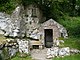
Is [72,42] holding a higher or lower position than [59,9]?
lower

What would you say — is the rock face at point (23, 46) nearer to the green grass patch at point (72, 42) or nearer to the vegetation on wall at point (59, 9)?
the green grass patch at point (72, 42)

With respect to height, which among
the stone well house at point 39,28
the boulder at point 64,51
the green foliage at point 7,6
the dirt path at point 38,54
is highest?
the green foliage at point 7,6

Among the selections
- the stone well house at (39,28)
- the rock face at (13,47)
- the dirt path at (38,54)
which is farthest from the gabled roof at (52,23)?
the rock face at (13,47)

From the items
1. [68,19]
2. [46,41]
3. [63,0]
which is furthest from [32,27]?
[68,19]

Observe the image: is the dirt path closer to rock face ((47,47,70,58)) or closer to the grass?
rock face ((47,47,70,58))

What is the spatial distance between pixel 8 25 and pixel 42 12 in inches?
195

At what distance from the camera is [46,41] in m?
29.0

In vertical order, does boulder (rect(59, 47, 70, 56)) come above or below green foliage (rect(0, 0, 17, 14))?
below

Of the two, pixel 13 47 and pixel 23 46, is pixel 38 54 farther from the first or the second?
pixel 13 47

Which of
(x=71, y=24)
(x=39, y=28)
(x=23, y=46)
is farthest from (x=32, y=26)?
(x=71, y=24)

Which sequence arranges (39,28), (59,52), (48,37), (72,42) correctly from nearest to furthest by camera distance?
(59,52) → (72,42) → (39,28) → (48,37)

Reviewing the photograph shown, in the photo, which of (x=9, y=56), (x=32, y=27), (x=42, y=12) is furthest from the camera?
(x=42, y=12)

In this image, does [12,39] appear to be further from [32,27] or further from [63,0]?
[63,0]

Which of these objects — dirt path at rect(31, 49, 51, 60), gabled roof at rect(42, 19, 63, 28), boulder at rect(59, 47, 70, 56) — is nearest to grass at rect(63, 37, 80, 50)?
boulder at rect(59, 47, 70, 56)
